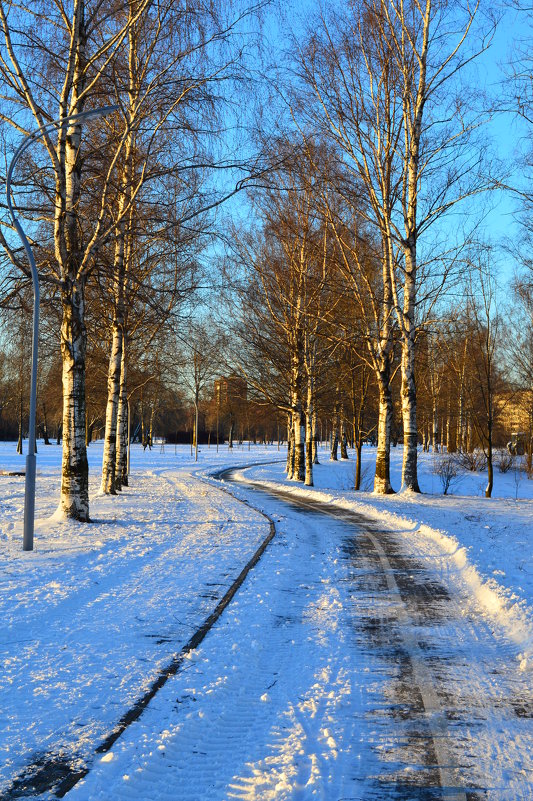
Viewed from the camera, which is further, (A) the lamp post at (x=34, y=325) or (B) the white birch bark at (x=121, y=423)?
(B) the white birch bark at (x=121, y=423)

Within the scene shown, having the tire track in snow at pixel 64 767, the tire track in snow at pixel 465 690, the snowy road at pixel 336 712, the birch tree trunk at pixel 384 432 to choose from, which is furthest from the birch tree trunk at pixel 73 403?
the birch tree trunk at pixel 384 432

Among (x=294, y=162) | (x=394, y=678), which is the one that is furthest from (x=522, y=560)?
(x=294, y=162)

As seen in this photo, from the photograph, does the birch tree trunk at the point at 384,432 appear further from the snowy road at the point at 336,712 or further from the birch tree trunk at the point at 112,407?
the snowy road at the point at 336,712

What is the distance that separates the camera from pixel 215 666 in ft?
16.3

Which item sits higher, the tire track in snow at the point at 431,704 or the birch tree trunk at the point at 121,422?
the birch tree trunk at the point at 121,422

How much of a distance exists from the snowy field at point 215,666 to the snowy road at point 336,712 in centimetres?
1

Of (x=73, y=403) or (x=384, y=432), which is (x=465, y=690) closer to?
(x=73, y=403)

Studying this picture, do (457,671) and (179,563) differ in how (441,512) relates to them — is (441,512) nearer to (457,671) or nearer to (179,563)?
(179,563)

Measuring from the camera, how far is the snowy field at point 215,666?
11.1 ft

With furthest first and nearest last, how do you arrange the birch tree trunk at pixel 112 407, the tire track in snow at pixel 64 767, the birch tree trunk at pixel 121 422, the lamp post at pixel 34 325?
the birch tree trunk at pixel 121 422 < the birch tree trunk at pixel 112 407 < the lamp post at pixel 34 325 < the tire track in snow at pixel 64 767

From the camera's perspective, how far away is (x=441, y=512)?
16.8m

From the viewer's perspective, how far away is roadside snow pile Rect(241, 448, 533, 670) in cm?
680

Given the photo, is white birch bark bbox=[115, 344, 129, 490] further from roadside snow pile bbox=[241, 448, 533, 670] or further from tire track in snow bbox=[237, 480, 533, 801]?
tire track in snow bbox=[237, 480, 533, 801]

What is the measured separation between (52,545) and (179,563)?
2.50 meters
